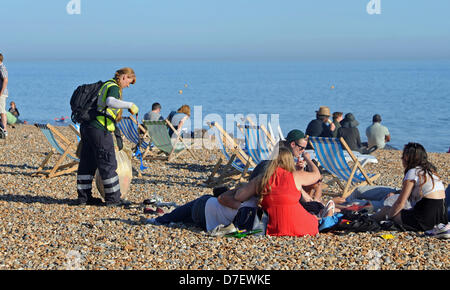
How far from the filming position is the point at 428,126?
27328 millimetres

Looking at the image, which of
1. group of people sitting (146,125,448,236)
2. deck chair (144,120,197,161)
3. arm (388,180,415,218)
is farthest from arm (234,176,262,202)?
deck chair (144,120,197,161)

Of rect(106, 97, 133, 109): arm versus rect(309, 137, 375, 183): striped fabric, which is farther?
rect(309, 137, 375, 183): striped fabric

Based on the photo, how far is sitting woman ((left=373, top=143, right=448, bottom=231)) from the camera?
477cm

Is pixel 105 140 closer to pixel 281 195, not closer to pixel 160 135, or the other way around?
pixel 281 195

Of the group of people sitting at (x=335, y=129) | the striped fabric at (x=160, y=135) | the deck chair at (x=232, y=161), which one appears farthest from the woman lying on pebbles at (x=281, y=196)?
the striped fabric at (x=160, y=135)

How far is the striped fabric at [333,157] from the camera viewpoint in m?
6.85

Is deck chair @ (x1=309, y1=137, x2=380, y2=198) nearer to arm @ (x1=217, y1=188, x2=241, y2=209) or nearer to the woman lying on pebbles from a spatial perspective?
the woman lying on pebbles

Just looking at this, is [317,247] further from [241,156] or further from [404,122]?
[404,122]

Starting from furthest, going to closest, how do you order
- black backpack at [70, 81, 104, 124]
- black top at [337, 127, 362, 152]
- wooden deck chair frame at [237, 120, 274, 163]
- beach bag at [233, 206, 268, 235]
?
1. black top at [337, 127, 362, 152]
2. wooden deck chair frame at [237, 120, 274, 163]
3. black backpack at [70, 81, 104, 124]
4. beach bag at [233, 206, 268, 235]

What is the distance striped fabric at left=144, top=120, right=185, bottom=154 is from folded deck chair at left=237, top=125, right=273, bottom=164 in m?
1.77

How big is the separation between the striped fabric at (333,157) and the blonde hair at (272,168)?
2266mm

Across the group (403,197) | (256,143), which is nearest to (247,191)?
(403,197)

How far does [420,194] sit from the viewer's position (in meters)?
4.81

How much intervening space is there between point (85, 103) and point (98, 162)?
0.57m
